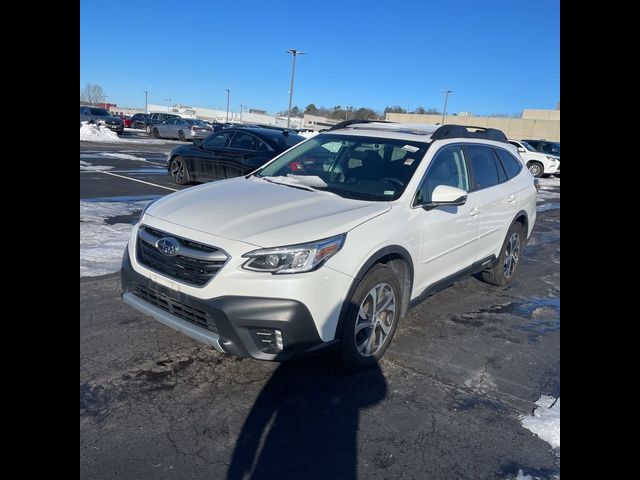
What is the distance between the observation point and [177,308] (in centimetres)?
327

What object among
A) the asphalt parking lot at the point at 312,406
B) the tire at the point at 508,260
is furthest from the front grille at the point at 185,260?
the tire at the point at 508,260

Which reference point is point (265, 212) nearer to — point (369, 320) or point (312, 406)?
point (369, 320)

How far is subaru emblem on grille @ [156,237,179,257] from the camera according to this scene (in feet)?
10.8

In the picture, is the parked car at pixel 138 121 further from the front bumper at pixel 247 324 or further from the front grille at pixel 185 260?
the front bumper at pixel 247 324

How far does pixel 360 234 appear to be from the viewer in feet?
11.1

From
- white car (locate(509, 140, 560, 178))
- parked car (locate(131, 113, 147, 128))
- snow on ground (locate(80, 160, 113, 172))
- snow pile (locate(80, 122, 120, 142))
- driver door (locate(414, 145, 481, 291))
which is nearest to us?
driver door (locate(414, 145, 481, 291))

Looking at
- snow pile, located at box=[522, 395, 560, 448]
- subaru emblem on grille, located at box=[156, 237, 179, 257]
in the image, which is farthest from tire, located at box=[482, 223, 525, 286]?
subaru emblem on grille, located at box=[156, 237, 179, 257]

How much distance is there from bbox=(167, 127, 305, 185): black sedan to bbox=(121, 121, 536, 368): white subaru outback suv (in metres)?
5.21

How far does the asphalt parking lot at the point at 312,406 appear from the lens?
266 cm

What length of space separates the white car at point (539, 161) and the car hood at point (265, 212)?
22328 mm

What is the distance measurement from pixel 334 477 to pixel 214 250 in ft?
4.85

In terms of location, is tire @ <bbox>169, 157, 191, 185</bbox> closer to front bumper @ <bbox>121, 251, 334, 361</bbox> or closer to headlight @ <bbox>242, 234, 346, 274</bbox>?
front bumper @ <bbox>121, 251, 334, 361</bbox>
